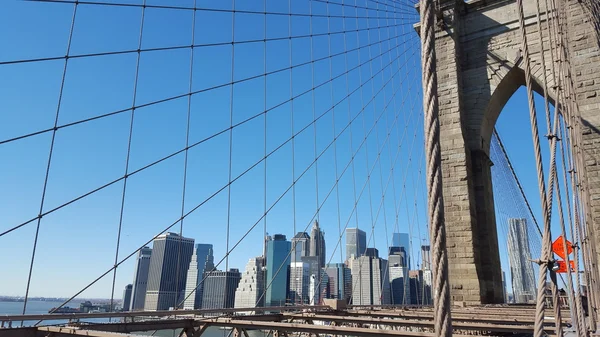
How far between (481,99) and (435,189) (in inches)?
428

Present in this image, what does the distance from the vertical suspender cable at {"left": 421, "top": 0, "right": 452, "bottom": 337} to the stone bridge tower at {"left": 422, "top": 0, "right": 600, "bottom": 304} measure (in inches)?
355

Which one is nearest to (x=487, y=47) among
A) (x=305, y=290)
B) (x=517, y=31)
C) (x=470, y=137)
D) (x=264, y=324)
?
(x=517, y=31)

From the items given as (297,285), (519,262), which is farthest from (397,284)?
(297,285)

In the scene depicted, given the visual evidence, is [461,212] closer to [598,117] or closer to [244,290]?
[598,117]

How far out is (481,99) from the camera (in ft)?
35.9

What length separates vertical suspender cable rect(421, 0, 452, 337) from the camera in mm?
1177

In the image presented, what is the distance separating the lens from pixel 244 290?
48.1ft

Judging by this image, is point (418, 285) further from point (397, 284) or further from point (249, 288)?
point (249, 288)

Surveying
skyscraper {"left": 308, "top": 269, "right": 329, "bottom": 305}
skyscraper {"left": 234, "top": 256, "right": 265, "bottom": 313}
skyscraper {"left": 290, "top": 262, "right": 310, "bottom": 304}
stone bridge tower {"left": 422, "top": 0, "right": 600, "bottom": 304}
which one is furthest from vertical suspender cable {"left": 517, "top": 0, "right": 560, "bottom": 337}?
skyscraper {"left": 234, "top": 256, "right": 265, "bottom": 313}

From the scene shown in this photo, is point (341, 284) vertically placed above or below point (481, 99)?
below

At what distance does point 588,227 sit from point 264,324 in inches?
169

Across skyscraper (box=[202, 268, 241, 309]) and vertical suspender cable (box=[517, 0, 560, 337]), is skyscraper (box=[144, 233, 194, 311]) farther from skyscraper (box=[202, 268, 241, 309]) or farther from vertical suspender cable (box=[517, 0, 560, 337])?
vertical suspender cable (box=[517, 0, 560, 337])

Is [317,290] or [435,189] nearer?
[435,189]

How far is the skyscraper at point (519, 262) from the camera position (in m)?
30.8
